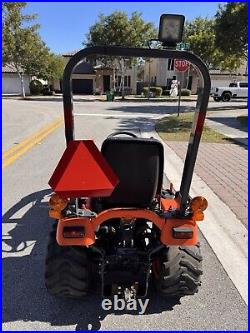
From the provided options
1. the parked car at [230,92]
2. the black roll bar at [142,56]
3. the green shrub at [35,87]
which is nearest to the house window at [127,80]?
the green shrub at [35,87]

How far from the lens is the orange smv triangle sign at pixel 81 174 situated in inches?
83.4

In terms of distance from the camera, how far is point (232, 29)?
68.2ft

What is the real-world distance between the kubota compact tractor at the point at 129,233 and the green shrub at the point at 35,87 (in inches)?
1596

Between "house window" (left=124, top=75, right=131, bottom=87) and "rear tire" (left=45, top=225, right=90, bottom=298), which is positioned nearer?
"rear tire" (left=45, top=225, right=90, bottom=298)

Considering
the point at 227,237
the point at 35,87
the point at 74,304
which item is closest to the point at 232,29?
the point at 227,237

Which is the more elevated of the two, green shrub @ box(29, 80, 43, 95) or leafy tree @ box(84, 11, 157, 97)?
leafy tree @ box(84, 11, 157, 97)

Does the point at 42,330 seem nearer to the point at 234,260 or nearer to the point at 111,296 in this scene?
the point at 111,296

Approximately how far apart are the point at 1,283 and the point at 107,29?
111 ft

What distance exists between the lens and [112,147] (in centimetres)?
260

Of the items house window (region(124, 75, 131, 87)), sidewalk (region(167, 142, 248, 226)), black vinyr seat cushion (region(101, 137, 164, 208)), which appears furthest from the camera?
house window (region(124, 75, 131, 87))

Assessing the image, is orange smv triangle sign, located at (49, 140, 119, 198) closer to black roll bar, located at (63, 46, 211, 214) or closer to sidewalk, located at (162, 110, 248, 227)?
black roll bar, located at (63, 46, 211, 214)

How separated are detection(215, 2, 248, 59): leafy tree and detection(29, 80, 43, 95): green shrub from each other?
24752 mm

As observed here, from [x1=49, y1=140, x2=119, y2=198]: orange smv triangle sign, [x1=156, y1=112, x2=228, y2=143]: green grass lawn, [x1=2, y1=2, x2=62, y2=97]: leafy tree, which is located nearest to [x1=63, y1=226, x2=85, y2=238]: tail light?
[x1=49, y1=140, x2=119, y2=198]: orange smv triangle sign

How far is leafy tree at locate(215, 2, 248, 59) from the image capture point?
20.2m
